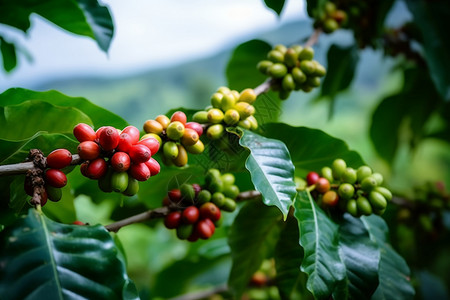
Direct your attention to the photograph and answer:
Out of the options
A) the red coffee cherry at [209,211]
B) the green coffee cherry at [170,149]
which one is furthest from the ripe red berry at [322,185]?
the green coffee cherry at [170,149]

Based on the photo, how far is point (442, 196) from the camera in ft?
6.33

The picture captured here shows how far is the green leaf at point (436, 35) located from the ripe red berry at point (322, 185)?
0.93 meters

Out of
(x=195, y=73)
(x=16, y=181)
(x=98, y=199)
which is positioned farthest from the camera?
(x=195, y=73)

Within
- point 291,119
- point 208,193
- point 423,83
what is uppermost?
point 208,193

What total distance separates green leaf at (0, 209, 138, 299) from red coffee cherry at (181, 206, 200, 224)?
0.26 m

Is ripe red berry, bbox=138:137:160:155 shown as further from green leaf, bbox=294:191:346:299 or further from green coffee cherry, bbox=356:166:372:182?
green coffee cherry, bbox=356:166:372:182

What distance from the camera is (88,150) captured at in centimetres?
73

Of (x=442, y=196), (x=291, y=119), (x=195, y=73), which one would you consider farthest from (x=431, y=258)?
(x=195, y=73)

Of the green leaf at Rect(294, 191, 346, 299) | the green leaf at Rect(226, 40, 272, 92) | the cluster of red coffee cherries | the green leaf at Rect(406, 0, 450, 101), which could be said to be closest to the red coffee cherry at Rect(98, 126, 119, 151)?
the cluster of red coffee cherries

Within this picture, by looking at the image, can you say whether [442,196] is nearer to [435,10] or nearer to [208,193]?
[435,10]

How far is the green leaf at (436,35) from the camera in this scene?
1670 millimetres

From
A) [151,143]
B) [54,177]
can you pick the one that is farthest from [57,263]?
[151,143]

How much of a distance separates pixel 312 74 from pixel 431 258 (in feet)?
5.44

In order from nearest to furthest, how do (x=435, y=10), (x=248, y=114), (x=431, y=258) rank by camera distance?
(x=248, y=114), (x=435, y=10), (x=431, y=258)
